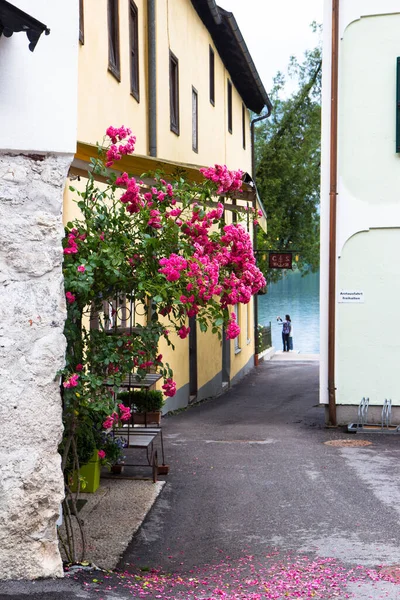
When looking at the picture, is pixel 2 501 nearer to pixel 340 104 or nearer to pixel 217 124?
pixel 340 104

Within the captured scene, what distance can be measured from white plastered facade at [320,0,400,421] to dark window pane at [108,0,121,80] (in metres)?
3.41

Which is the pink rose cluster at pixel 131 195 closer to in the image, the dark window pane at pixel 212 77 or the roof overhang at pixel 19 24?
the roof overhang at pixel 19 24

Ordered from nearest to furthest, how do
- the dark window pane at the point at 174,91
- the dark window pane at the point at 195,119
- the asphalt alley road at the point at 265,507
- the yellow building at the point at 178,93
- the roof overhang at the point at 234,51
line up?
the asphalt alley road at the point at 265,507, the yellow building at the point at 178,93, the dark window pane at the point at 174,91, the dark window pane at the point at 195,119, the roof overhang at the point at 234,51

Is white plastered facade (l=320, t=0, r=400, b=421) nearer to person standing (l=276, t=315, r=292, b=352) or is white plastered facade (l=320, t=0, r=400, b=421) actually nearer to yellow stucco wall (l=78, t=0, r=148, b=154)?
yellow stucco wall (l=78, t=0, r=148, b=154)

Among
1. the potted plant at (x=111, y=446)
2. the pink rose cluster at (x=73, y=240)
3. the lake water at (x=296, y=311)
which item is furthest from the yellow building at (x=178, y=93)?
the lake water at (x=296, y=311)

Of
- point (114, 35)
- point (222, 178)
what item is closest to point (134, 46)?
point (114, 35)

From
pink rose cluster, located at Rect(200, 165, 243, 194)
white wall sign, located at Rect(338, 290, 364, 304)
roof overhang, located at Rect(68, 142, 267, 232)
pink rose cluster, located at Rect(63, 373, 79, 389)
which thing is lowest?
pink rose cluster, located at Rect(63, 373, 79, 389)

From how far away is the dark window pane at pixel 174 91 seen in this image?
18.3 meters

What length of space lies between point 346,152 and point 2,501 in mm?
10630

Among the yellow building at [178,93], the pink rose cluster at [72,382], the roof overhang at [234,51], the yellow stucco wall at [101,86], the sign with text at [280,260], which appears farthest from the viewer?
the sign with text at [280,260]

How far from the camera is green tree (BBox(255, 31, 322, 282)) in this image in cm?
4175

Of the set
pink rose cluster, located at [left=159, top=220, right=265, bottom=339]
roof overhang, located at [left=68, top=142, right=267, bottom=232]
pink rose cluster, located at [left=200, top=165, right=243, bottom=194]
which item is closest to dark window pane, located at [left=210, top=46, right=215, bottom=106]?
roof overhang, located at [left=68, top=142, right=267, bottom=232]

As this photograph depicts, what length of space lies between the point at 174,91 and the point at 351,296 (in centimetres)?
625

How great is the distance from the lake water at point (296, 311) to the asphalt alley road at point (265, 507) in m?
33.7
